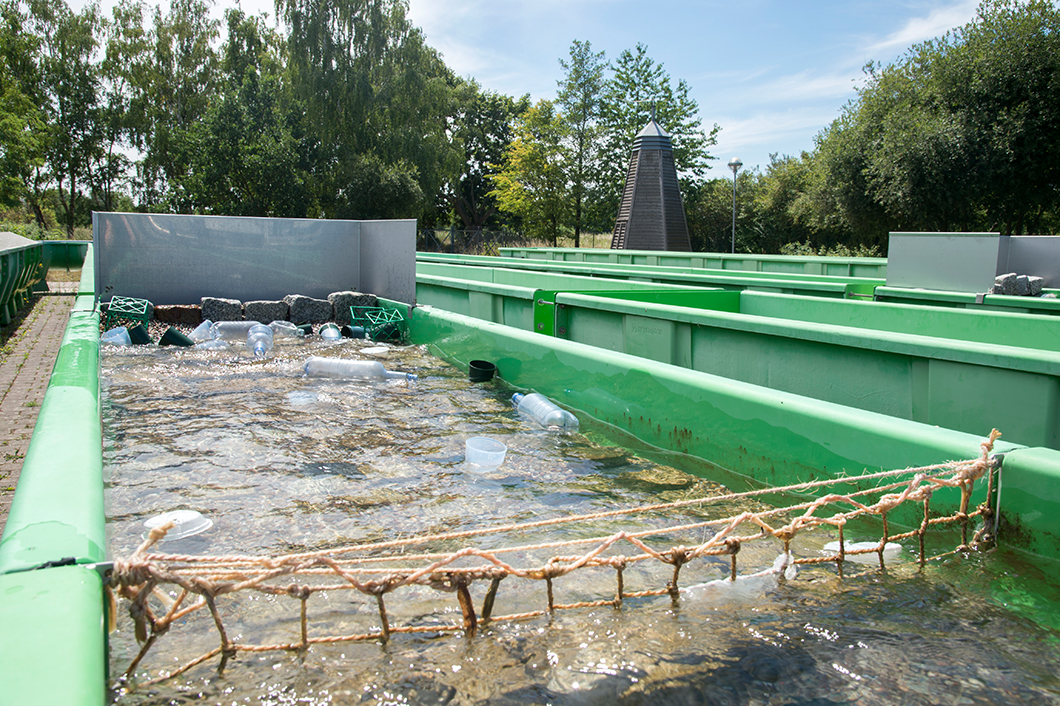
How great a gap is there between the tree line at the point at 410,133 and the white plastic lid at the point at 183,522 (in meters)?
26.1

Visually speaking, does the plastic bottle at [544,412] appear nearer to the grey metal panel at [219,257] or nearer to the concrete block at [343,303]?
the concrete block at [343,303]

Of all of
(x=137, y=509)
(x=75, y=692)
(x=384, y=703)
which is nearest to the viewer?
(x=75, y=692)

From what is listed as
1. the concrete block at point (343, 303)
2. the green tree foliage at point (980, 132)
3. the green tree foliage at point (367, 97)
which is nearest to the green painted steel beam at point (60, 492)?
the concrete block at point (343, 303)

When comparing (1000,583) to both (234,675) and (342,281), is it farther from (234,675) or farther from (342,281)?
(342,281)

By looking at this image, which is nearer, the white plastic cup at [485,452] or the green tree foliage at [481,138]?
the white plastic cup at [485,452]

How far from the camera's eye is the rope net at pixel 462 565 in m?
2.01

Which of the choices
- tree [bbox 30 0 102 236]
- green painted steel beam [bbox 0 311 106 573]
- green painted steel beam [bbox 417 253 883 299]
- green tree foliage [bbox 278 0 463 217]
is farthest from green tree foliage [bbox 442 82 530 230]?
green painted steel beam [bbox 0 311 106 573]

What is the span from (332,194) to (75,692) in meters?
34.5

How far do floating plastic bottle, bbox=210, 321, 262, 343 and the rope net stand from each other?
749 centimetres

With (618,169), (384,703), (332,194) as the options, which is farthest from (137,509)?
(618,169)

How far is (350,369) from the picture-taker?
7688 millimetres

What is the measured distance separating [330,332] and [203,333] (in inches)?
66.0

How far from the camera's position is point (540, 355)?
6.25 meters

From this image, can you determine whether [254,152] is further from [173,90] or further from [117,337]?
[117,337]
